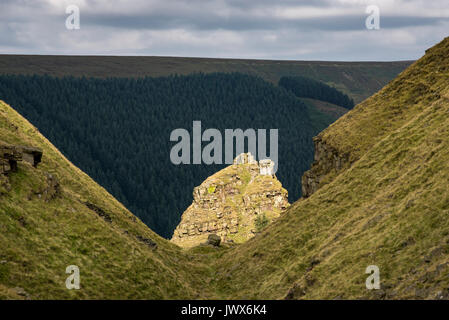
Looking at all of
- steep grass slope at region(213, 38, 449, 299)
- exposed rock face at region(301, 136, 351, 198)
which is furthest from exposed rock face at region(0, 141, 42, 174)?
exposed rock face at region(301, 136, 351, 198)

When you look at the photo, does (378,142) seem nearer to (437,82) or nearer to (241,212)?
(437,82)

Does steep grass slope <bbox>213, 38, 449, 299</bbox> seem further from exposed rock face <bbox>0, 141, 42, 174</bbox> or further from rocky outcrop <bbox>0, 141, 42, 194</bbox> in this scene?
exposed rock face <bbox>0, 141, 42, 174</bbox>

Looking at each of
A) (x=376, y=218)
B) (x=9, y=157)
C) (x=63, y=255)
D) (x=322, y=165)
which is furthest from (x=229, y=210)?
(x=63, y=255)

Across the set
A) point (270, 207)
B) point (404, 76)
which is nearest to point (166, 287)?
point (404, 76)

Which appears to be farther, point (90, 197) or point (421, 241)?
point (90, 197)

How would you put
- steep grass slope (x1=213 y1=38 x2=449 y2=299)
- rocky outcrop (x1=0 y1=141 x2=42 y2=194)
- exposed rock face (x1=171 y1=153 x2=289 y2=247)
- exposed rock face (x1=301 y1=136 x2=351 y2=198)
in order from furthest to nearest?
→ exposed rock face (x1=171 y1=153 x2=289 y2=247), exposed rock face (x1=301 y1=136 x2=351 y2=198), rocky outcrop (x1=0 y1=141 x2=42 y2=194), steep grass slope (x1=213 y1=38 x2=449 y2=299)

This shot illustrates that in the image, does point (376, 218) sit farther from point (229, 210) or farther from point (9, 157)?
point (229, 210)
